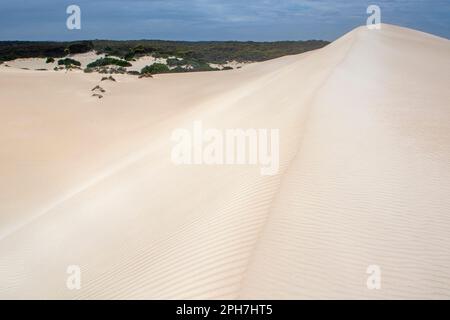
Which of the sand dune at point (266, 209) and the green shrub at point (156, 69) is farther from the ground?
the green shrub at point (156, 69)

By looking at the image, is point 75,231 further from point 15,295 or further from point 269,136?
point 269,136

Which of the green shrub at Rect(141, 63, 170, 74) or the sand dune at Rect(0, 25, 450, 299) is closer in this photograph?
the sand dune at Rect(0, 25, 450, 299)

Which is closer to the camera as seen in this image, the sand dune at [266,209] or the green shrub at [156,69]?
the sand dune at [266,209]

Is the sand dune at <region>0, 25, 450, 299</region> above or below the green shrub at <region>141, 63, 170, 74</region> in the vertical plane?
below

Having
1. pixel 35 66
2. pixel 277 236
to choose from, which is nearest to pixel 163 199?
pixel 277 236

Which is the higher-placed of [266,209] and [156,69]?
[156,69]

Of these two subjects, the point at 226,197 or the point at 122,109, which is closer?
the point at 226,197
